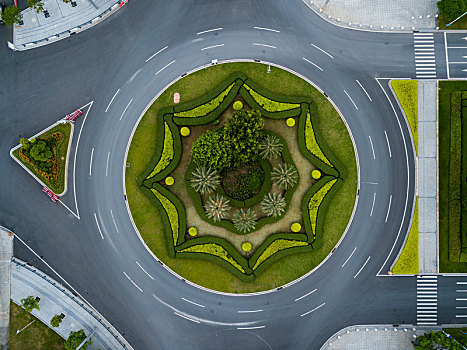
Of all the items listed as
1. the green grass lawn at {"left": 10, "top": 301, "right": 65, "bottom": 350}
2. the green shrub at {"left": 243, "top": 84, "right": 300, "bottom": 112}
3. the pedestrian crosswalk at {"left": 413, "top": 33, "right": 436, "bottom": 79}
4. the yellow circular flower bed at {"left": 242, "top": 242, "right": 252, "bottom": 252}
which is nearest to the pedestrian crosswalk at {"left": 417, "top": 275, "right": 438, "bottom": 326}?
the yellow circular flower bed at {"left": 242, "top": 242, "right": 252, "bottom": 252}

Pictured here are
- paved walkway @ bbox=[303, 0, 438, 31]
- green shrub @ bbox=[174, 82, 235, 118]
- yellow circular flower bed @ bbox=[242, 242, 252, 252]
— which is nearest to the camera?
yellow circular flower bed @ bbox=[242, 242, 252, 252]

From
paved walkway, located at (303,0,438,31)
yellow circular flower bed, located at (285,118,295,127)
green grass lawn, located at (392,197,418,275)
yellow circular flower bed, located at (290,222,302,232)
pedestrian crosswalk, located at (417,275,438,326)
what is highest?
paved walkway, located at (303,0,438,31)

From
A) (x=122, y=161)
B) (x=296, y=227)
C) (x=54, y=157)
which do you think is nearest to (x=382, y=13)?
(x=296, y=227)

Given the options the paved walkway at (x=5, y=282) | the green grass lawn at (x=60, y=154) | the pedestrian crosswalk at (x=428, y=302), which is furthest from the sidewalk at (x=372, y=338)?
the paved walkway at (x=5, y=282)

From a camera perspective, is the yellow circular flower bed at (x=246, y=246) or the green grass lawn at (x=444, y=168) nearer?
the yellow circular flower bed at (x=246, y=246)

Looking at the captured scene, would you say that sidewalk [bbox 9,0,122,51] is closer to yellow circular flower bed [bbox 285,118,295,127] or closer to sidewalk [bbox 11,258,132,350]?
yellow circular flower bed [bbox 285,118,295,127]

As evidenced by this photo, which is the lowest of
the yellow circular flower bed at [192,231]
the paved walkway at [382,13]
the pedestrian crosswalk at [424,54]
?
the yellow circular flower bed at [192,231]

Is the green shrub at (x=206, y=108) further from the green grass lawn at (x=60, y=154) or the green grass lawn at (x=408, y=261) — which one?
the green grass lawn at (x=408, y=261)
